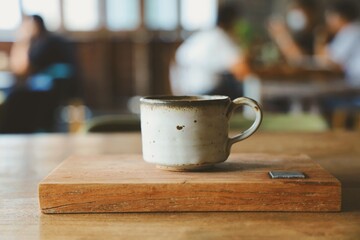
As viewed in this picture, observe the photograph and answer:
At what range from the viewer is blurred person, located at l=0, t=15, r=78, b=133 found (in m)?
4.24

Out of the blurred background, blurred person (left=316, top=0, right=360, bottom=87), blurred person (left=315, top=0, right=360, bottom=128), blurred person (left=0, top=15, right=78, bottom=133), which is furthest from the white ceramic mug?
blurred person (left=0, top=15, right=78, bottom=133)

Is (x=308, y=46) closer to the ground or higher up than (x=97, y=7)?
closer to the ground

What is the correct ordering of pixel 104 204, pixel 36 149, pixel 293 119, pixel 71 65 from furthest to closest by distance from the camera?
pixel 71 65 → pixel 293 119 → pixel 36 149 → pixel 104 204

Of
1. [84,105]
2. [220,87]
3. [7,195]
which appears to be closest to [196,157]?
[7,195]

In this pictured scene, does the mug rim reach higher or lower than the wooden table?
higher

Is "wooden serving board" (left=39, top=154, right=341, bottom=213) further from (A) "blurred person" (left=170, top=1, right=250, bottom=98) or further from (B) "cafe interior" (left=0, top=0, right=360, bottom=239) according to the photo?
(A) "blurred person" (left=170, top=1, right=250, bottom=98)

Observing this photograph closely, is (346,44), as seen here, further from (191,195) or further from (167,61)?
(191,195)

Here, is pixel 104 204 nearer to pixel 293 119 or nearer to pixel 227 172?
pixel 227 172

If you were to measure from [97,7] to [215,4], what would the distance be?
1.50 meters

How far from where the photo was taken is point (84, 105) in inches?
266

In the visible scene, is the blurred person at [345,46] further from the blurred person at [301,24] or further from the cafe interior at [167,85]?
the blurred person at [301,24]

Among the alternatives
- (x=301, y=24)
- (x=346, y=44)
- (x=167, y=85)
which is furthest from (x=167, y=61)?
(x=346, y=44)

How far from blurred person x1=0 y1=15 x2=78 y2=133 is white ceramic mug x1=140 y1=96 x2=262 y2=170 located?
3.57m

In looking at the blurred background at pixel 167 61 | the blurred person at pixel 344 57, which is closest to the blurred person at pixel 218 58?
the blurred background at pixel 167 61
